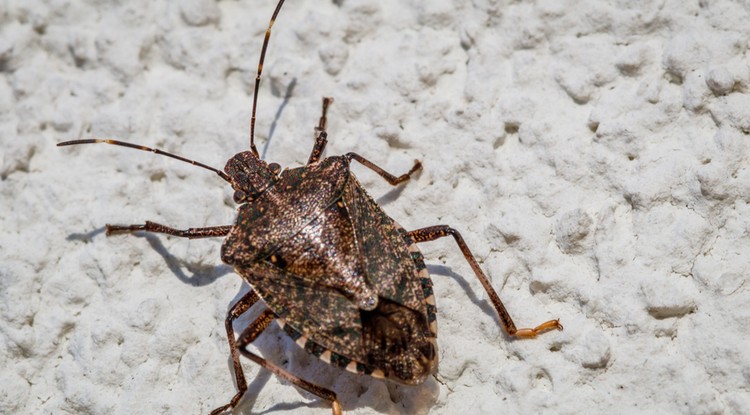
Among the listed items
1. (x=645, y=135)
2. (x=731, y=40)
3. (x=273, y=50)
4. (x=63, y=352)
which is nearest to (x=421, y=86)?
(x=273, y=50)

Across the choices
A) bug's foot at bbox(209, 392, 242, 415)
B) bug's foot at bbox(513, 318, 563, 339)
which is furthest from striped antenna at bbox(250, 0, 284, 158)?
bug's foot at bbox(513, 318, 563, 339)

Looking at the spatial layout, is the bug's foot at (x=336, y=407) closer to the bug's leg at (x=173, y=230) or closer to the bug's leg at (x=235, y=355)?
the bug's leg at (x=235, y=355)

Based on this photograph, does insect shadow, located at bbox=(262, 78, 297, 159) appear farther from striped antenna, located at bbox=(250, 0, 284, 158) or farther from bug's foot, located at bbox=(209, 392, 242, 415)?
bug's foot, located at bbox=(209, 392, 242, 415)

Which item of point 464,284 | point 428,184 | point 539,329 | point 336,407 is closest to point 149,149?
point 428,184

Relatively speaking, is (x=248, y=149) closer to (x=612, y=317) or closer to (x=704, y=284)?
(x=612, y=317)

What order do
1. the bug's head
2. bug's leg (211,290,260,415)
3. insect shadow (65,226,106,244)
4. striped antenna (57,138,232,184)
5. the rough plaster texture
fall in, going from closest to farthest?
the rough plaster texture < bug's leg (211,290,260,415) < the bug's head < striped antenna (57,138,232,184) < insect shadow (65,226,106,244)

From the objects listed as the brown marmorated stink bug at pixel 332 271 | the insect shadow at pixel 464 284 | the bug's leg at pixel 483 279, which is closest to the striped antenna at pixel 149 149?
the brown marmorated stink bug at pixel 332 271

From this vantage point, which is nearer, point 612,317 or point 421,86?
point 612,317
